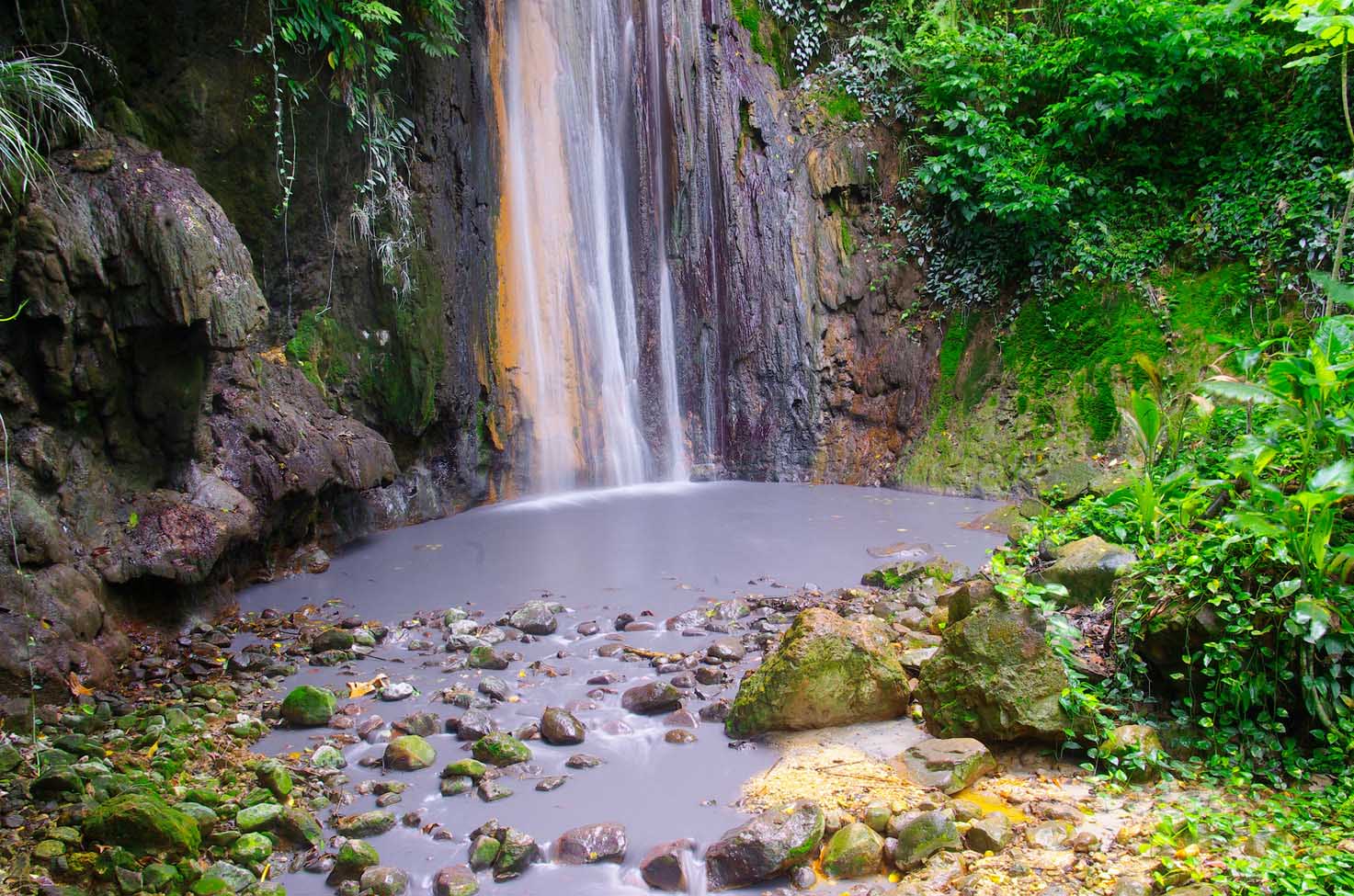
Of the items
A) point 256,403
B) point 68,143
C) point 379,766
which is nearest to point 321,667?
point 379,766

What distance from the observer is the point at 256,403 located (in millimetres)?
6566

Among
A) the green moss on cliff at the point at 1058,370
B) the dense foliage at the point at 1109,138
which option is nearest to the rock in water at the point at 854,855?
the green moss on cliff at the point at 1058,370

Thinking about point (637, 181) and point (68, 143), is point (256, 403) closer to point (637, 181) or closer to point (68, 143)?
point (68, 143)

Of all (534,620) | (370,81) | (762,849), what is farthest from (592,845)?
(370,81)

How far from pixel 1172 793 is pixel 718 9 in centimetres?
1126

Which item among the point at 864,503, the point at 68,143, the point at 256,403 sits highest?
the point at 68,143

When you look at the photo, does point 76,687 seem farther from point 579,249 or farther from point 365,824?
point 579,249

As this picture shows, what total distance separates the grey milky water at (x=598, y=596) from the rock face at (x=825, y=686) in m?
0.14

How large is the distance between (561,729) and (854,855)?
5.08ft

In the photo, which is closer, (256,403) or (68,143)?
(68,143)

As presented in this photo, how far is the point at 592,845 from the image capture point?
3.07 m

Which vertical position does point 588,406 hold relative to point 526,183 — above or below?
below

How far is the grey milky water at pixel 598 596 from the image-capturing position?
328 cm

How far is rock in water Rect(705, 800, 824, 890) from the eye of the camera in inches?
112
